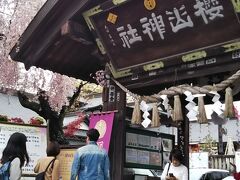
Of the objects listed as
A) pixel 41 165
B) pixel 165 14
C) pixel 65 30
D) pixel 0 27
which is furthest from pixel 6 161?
pixel 0 27

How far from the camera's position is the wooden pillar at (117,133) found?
23.1ft

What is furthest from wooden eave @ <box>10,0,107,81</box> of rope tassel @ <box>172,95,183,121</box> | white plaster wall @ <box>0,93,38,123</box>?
white plaster wall @ <box>0,93,38,123</box>

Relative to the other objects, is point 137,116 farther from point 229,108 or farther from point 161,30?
point 229,108

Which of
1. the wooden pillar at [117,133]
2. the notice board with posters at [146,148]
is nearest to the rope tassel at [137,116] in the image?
the wooden pillar at [117,133]

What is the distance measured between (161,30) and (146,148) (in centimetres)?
296

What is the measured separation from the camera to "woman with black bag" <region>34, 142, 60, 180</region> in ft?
22.6

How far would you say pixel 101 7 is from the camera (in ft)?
22.2

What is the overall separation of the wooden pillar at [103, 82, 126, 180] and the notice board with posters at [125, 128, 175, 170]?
358 millimetres

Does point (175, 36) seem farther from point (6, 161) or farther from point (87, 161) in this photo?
point (6, 161)

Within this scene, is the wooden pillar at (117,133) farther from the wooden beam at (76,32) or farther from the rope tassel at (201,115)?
the rope tassel at (201,115)

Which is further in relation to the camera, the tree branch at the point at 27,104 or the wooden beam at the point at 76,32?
the tree branch at the point at 27,104

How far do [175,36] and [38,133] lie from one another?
401 centimetres

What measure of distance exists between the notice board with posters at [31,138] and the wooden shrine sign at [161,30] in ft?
8.17

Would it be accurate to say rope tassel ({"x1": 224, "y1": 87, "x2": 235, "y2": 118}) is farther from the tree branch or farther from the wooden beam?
the tree branch
